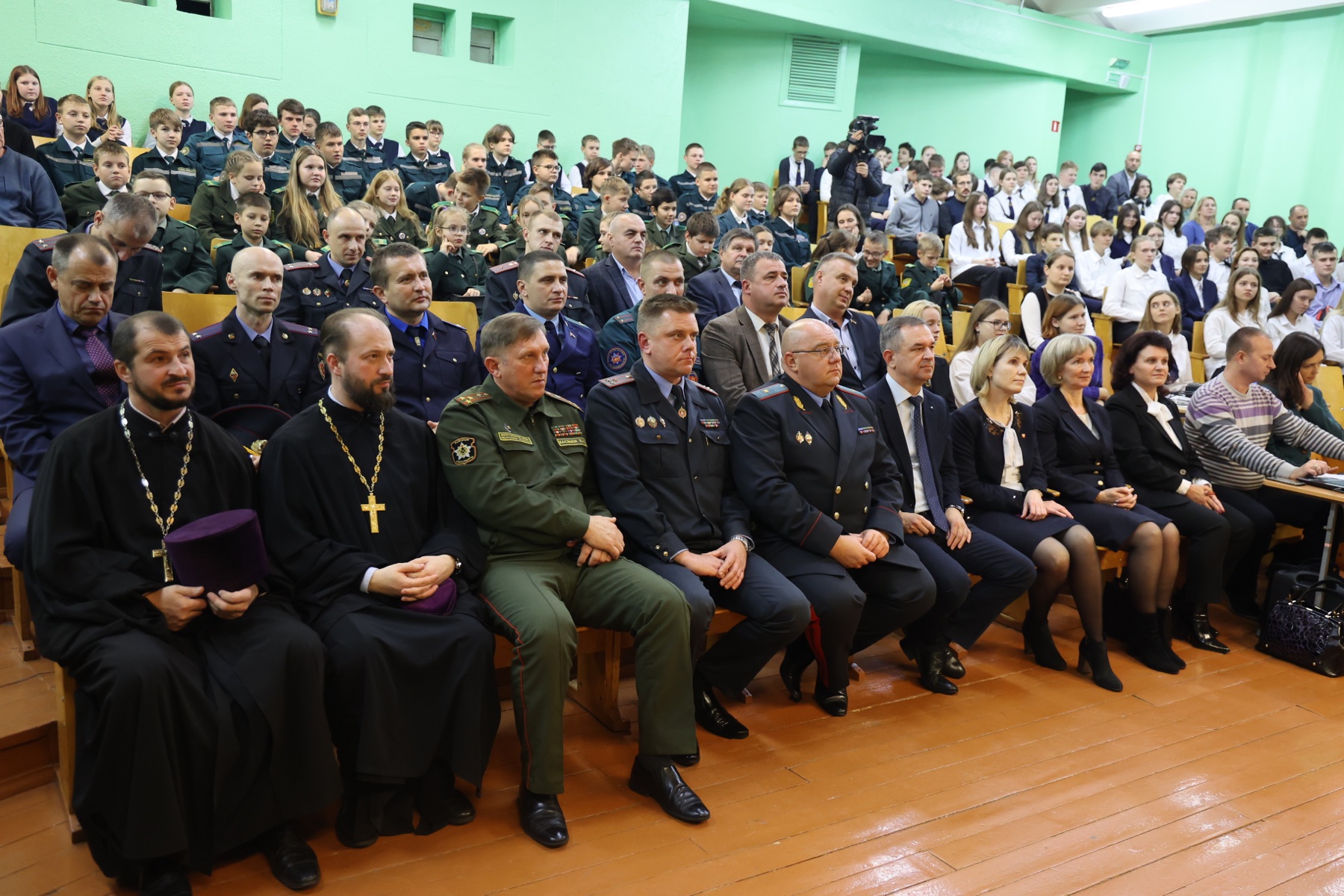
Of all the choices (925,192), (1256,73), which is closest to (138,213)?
(925,192)

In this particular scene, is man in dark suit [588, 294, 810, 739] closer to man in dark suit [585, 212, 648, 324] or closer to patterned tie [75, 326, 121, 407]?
patterned tie [75, 326, 121, 407]

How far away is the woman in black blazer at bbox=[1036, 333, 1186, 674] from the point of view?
11.7 ft

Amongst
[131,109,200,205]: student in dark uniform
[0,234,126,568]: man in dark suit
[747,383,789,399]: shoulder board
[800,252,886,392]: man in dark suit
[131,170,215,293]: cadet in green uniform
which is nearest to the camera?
[0,234,126,568]: man in dark suit

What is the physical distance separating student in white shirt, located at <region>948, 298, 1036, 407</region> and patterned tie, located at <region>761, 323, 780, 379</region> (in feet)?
3.74

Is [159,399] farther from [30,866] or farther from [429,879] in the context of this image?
[429,879]

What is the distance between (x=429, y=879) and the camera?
81.2 inches

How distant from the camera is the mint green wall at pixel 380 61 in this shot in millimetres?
7105

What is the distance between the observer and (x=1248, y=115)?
41.0ft

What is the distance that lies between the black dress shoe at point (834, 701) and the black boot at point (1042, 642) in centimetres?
91

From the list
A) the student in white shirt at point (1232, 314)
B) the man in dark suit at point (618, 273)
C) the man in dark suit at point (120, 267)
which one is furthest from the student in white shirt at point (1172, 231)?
the man in dark suit at point (120, 267)

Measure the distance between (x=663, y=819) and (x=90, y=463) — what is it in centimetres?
153

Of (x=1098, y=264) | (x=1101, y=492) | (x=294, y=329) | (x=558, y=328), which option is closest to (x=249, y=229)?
(x=294, y=329)

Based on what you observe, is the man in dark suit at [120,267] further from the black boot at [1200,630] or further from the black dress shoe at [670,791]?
the black boot at [1200,630]

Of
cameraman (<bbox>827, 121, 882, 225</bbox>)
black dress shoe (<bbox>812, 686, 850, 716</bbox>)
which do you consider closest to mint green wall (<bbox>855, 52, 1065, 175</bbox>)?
cameraman (<bbox>827, 121, 882, 225</bbox>)
